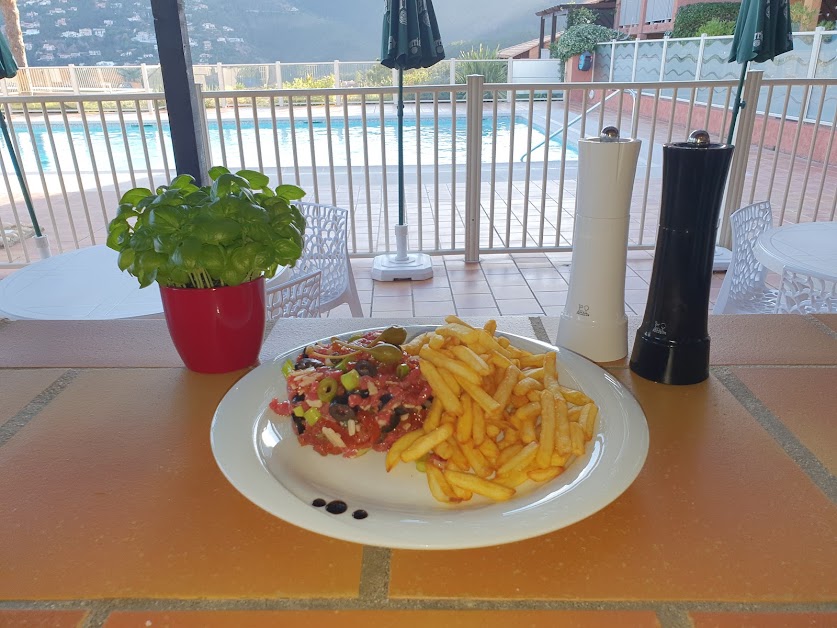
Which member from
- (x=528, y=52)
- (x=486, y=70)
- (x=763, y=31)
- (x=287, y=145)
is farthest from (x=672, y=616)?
(x=528, y=52)

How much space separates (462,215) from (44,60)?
25.8 m

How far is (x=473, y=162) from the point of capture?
373 cm

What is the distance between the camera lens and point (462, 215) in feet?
16.3

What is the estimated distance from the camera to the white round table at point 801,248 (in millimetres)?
1790

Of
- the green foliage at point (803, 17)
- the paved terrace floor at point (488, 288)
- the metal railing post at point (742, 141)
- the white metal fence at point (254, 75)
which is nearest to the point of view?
the paved terrace floor at point (488, 288)

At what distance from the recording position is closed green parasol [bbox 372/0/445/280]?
3.46 meters

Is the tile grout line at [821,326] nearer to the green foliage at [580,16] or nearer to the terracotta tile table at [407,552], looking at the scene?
the terracotta tile table at [407,552]

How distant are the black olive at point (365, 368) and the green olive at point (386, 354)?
1 cm

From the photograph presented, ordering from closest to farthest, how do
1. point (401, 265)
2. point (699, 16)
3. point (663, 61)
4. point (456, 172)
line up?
point (401, 265) → point (456, 172) → point (663, 61) → point (699, 16)

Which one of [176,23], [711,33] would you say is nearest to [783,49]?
[176,23]

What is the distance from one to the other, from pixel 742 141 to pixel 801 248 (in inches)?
85.0

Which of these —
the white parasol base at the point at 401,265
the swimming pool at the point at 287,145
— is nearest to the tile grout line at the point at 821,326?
the white parasol base at the point at 401,265

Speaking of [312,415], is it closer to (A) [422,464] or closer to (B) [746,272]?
(A) [422,464]

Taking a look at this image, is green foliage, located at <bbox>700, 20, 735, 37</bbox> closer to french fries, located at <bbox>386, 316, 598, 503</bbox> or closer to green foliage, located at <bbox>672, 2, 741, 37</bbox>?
green foliage, located at <bbox>672, 2, 741, 37</bbox>
